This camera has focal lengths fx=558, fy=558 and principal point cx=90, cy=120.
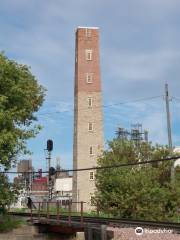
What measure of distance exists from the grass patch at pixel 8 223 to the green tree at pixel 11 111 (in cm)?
104

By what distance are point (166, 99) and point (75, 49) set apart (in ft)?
98.2

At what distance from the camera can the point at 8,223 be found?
31625mm

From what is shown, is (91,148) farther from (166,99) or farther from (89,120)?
(166,99)

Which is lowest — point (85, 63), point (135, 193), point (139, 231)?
point (139, 231)

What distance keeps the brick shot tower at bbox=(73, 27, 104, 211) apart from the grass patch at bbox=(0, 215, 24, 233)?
122 feet

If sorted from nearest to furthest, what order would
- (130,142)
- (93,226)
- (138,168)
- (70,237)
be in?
(93,226) < (70,237) < (138,168) < (130,142)

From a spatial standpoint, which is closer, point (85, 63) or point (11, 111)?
point (11, 111)

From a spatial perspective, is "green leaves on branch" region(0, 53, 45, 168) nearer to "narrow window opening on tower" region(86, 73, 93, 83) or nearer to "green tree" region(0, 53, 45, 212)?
"green tree" region(0, 53, 45, 212)

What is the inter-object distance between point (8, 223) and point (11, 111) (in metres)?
6.35

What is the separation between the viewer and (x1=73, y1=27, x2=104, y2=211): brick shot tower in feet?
236

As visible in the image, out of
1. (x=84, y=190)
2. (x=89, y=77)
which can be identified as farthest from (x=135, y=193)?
(x=89, y=77)


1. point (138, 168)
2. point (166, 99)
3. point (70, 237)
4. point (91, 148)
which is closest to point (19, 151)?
point (70, 237)

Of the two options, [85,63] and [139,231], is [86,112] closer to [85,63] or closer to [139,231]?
[85,63]

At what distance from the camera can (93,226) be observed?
78.6 ft
